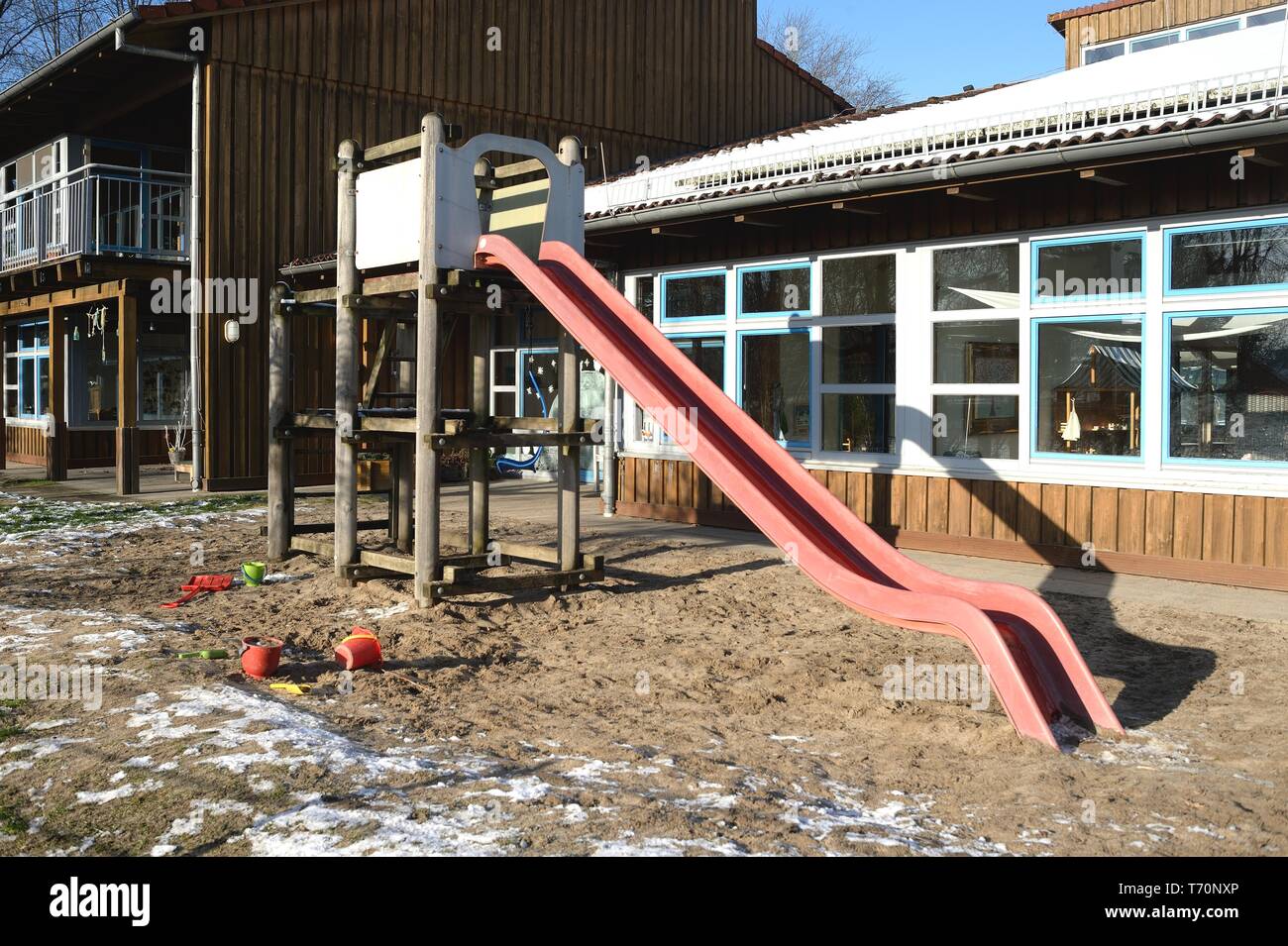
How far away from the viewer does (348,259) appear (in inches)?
361

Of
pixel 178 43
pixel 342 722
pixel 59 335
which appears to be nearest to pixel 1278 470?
pixel 342 722

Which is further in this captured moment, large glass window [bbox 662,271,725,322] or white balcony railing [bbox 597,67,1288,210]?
large glass window [bbox 662,271,725,322]

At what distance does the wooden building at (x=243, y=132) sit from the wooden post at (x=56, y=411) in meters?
0.04

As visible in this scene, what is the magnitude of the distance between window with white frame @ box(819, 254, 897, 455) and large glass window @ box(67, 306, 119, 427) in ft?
53.2

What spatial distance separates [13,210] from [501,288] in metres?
17.3

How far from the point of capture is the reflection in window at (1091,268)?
9680 millimetres

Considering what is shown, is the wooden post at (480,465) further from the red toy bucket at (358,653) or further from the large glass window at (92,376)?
the large glass window at (92,376)

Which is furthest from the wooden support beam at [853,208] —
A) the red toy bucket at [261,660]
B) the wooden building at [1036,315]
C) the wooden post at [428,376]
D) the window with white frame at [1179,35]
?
the window with white frame at [1179,35]

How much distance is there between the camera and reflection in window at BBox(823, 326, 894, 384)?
11477 millimetres

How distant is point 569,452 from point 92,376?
56.1ft

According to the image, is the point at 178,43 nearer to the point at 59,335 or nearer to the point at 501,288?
the point at 59,335

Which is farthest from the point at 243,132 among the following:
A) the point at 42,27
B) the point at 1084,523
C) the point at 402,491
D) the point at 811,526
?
the point at 42,27

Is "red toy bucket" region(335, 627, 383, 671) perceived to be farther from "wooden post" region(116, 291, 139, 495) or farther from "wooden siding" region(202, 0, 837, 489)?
"wooden siding" region(202, 0, 837, 489)

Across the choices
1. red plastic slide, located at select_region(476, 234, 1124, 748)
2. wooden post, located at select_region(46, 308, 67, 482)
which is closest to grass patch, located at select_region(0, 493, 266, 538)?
wooden post, located at select_region(46, 308, 67, 482)
